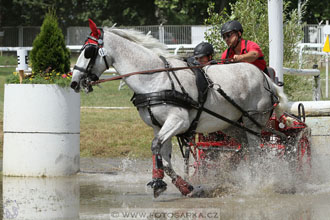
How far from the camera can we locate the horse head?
7.71 meters

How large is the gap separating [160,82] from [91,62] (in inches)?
31.6

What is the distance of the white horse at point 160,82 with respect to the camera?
7613mm

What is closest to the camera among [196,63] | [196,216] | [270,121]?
[196,216]

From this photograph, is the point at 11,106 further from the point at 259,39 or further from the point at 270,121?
the point at 259,39

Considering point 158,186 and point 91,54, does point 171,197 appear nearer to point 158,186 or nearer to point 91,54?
point 158,186

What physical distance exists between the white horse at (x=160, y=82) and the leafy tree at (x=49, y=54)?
232 centimetres

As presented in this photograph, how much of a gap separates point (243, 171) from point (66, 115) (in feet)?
8.75

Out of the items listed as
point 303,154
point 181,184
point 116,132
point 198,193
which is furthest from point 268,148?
point 116,132

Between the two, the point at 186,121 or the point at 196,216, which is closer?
the point at 196,216

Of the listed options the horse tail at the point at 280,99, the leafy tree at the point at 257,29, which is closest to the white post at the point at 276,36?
the leafy tree at the point at 257,29

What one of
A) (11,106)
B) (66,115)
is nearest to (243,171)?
(66,115)

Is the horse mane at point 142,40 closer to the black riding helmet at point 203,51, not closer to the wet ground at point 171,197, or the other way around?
the black riding helmet at point 203,51

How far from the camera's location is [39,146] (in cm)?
953

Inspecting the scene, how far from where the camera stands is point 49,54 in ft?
33.1
